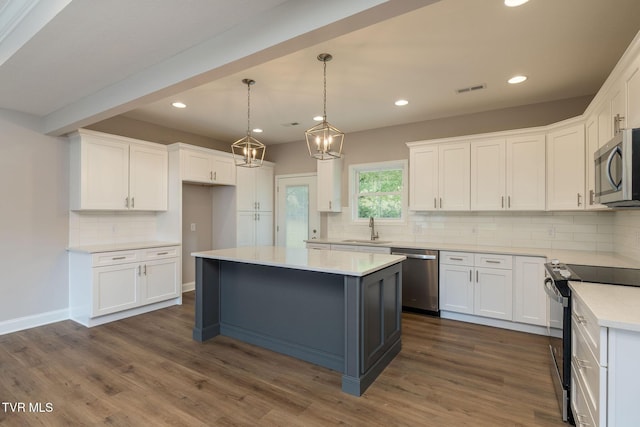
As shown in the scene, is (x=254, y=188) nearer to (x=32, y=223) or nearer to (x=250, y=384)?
(x=32, y=223)

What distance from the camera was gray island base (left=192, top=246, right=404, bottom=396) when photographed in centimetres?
243

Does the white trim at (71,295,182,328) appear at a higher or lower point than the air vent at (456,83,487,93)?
lower

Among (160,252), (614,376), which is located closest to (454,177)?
(614,376)

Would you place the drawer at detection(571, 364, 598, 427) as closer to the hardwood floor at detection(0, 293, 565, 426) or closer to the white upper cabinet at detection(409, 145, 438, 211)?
the hardwood floor at detection(0, 293, 565, 426)

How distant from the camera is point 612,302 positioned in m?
1.59

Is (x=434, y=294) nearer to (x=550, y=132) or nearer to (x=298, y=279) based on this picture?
(x=298, y=279)

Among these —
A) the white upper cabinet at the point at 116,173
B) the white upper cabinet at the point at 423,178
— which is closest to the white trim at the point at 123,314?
the white upper cabinet at the point at 116,173

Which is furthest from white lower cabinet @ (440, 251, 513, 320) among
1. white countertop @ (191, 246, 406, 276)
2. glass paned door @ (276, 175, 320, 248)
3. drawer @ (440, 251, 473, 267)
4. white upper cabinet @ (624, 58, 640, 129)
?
glass paned door @ (276, 175, 320, 248)

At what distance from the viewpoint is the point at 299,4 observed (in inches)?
73.1

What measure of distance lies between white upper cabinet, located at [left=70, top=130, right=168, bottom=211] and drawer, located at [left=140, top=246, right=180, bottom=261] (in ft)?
2.01

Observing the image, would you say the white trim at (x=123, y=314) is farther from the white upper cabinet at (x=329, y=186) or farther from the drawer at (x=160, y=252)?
the white upper cabinet at (x=329, y=186)

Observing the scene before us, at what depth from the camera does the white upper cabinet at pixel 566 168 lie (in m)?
3.36

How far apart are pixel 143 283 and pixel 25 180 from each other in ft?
5.88

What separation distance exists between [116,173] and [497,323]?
16.7 feet
